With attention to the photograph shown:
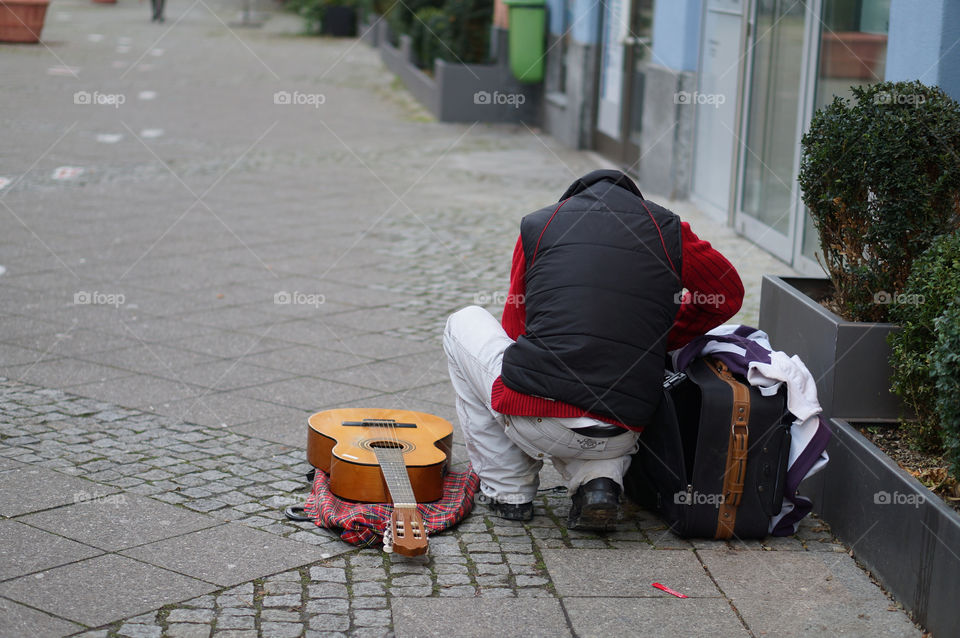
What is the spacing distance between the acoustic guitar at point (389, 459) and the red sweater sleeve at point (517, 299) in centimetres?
51

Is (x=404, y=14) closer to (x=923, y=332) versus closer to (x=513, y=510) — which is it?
(x=513, y=510)

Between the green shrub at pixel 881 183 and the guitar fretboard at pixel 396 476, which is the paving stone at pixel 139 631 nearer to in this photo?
the guitar fretboard at pixel 396 476

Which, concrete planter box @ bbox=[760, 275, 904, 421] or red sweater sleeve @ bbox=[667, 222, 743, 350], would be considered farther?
concrete planter box @ bbox=[760, 275, 904, 421]

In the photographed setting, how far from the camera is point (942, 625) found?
3027 millimetres

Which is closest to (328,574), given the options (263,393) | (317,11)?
(263,393)

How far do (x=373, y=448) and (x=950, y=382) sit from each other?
189 cm

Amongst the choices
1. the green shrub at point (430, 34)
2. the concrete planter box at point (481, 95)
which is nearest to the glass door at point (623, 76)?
the concrete planter box at point (481, 95)

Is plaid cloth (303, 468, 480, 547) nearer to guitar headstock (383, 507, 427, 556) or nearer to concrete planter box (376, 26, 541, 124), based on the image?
guitar headstock (383, 507, 427, 556)

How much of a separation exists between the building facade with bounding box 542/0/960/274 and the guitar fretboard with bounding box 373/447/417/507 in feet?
10.1

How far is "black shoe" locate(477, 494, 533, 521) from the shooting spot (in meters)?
3.88

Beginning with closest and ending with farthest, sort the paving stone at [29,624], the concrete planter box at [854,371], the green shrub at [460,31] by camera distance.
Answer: the paving stone at [29,624], the concrete planter box at [854,371], the green shrub at [460,31]

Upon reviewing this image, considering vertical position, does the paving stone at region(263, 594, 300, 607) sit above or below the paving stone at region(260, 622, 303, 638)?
above

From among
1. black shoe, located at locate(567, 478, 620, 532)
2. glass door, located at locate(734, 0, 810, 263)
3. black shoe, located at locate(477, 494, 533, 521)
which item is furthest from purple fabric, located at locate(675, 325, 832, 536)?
glass door, located at locate(734, 0, 810, 263)

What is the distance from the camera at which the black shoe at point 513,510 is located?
388cm
